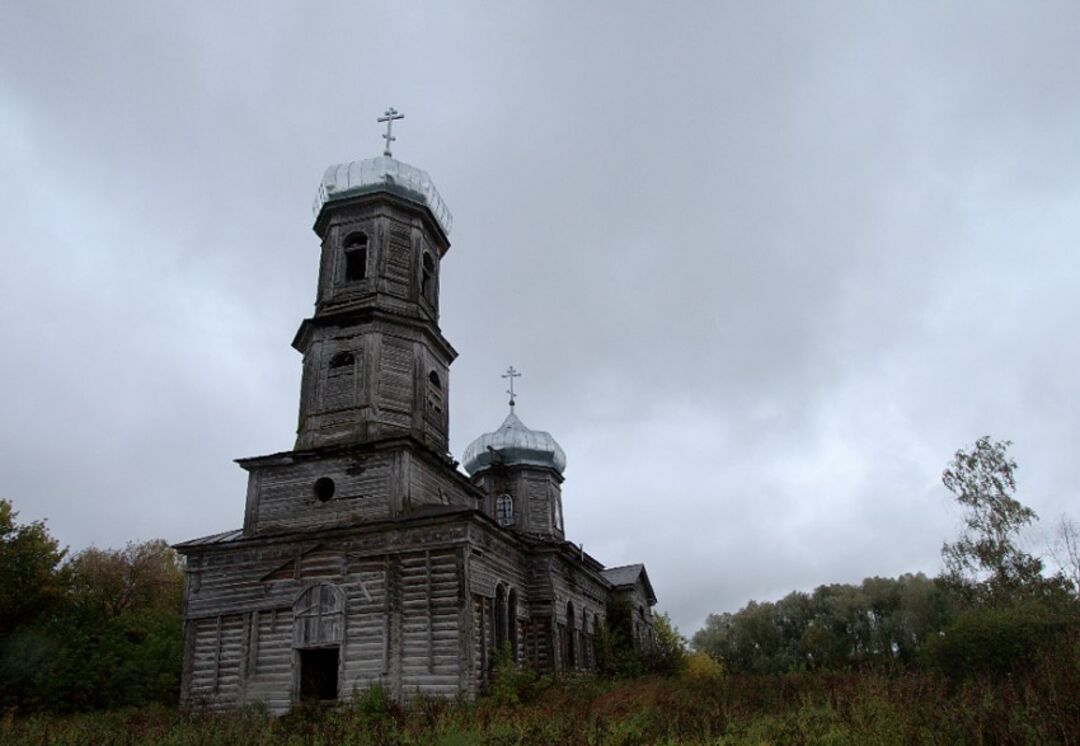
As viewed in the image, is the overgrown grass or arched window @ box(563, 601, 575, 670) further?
arched window @ box(563, 601, 575, 670)

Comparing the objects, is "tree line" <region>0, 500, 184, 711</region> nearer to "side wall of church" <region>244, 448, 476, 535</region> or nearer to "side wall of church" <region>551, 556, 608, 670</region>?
"side wall of church" <region>244, 448, 476, 535</region>

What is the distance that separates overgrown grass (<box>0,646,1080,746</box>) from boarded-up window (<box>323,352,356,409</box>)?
7.62 meters

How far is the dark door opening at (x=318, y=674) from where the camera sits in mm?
19281

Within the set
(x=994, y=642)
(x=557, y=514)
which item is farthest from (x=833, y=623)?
(x=994, y=642)

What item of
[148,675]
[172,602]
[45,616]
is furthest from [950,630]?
[172,602]

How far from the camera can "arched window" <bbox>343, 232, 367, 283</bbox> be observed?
2327cm

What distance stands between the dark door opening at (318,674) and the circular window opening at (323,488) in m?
3.74

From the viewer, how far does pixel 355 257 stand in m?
23.8

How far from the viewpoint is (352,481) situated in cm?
2003

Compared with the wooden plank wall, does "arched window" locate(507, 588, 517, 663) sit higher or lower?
lower

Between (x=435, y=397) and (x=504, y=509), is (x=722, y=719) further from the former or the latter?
(x=504, y=509)

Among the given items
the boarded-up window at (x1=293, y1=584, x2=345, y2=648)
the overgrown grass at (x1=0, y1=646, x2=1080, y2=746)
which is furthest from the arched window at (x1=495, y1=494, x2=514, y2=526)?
the overgrown grass at (x1=0, y1=646, x2=1080, y2=746)

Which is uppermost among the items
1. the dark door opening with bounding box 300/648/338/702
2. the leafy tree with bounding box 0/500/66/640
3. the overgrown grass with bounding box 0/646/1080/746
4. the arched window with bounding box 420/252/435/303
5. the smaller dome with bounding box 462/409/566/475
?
the arched window with bounding box 420/252/435/303

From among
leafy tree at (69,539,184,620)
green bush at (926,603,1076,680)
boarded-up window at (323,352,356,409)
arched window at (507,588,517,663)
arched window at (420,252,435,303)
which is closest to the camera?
green bush at (926,603,1076,680)
